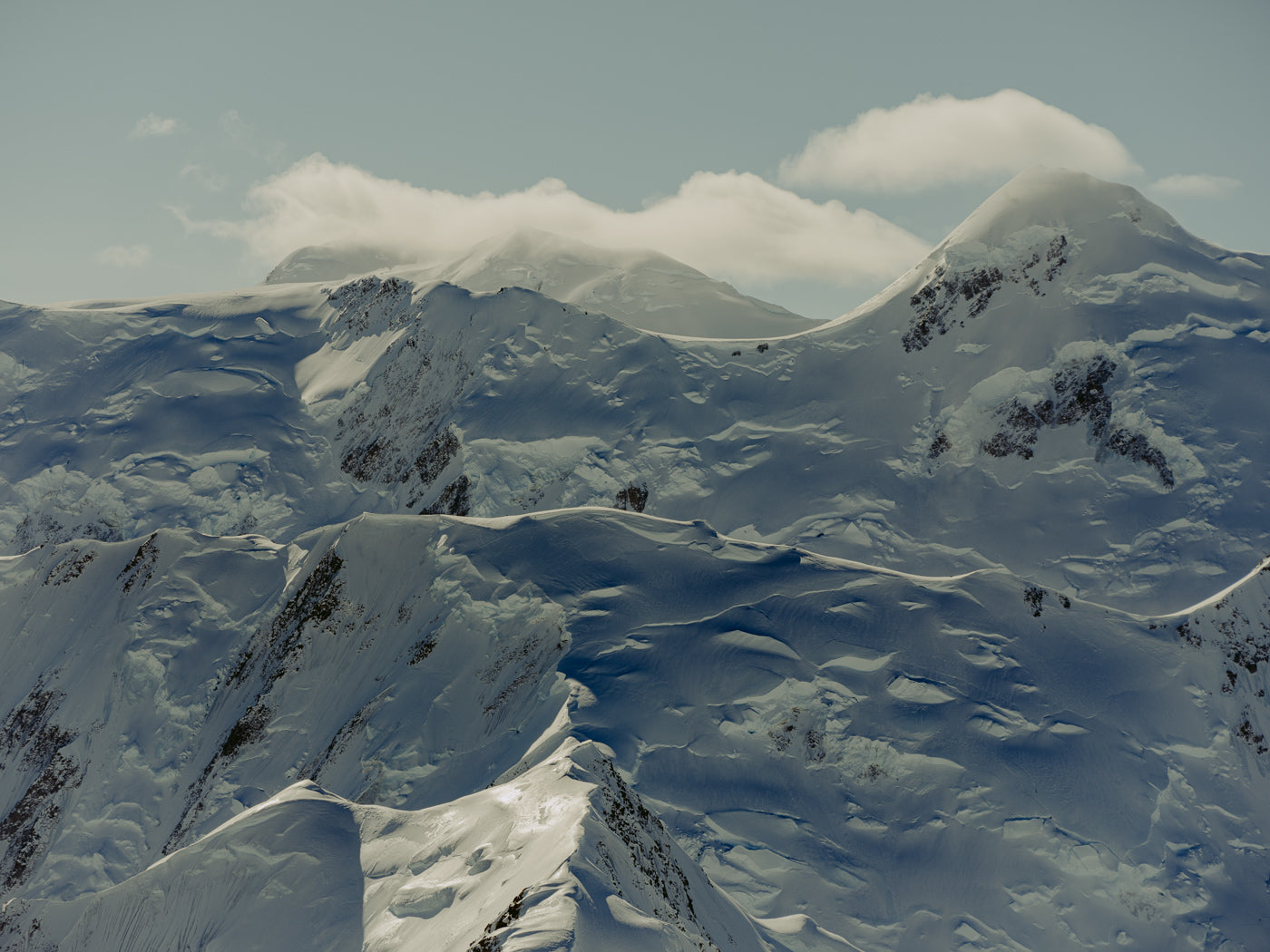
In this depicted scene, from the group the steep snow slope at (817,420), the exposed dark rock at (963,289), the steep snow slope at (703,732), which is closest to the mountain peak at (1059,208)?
the steep snow slope at (817,420)

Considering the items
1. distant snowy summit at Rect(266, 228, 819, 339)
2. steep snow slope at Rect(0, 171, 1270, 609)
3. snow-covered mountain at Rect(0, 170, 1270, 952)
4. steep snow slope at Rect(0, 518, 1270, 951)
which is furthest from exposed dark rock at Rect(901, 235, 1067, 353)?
steep snow slope at Rect(0, 518, 1270, 951)

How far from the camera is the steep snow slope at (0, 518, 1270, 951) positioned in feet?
132

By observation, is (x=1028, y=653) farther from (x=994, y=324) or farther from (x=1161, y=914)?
(x=994, y=324)

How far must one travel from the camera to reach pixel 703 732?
44.7 meters

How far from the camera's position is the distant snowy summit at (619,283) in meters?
126

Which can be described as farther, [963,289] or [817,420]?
[963,289]

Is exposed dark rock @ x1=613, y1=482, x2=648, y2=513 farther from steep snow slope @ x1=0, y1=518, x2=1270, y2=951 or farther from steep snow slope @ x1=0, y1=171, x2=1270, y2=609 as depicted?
steep snow slope @ x1=0, y1=518, x2=1270, y2=951

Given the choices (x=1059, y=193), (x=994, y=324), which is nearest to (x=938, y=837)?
(x=994, y=324)

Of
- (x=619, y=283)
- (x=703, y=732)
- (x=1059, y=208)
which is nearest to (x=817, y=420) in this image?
(x=1059, y=208)

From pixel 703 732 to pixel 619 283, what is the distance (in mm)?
96368

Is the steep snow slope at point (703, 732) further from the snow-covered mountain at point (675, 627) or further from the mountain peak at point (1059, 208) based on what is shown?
the mountain peak at point (1059, 208)

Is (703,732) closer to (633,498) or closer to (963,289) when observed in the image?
(633,498)

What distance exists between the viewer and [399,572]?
54.8 metres

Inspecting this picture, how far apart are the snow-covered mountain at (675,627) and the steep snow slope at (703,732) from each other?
18 cm
